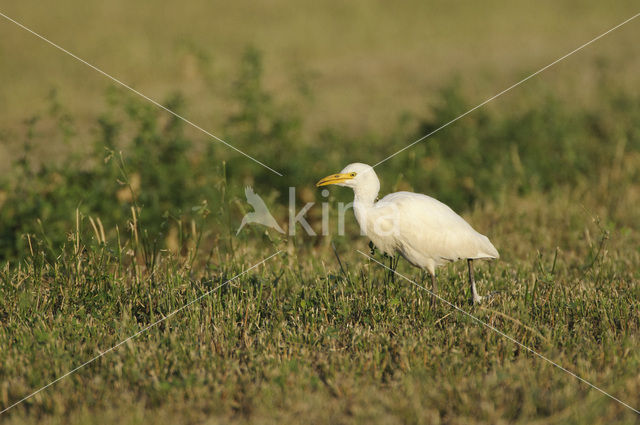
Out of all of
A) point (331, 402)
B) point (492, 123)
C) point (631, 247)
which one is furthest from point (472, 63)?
point (331, 402)

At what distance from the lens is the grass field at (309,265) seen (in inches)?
135

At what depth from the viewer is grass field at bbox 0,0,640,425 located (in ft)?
11.2

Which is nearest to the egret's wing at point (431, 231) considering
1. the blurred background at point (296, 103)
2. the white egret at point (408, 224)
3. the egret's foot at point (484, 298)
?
the white egret at point (408, 224)

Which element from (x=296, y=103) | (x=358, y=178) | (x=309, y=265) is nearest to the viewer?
(x=358, y=178)

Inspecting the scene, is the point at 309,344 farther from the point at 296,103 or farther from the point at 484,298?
the point at 296,103

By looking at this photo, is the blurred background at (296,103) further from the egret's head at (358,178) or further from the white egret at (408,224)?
the white egret at (408,224)

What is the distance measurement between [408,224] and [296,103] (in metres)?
4.94

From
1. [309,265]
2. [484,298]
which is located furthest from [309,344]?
[309,265]

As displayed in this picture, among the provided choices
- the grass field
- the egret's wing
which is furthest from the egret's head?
the grass field

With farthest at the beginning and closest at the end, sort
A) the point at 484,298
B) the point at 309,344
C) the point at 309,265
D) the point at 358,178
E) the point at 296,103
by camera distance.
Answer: the point at 296,103
the point at 309,265
the point at 484,298
the point at 358,178
the point at 309,344

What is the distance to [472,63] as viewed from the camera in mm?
15711

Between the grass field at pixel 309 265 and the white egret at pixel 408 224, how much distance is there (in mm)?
371

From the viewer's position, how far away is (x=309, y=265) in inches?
226

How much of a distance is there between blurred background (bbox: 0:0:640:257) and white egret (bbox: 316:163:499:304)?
114 centimetres
